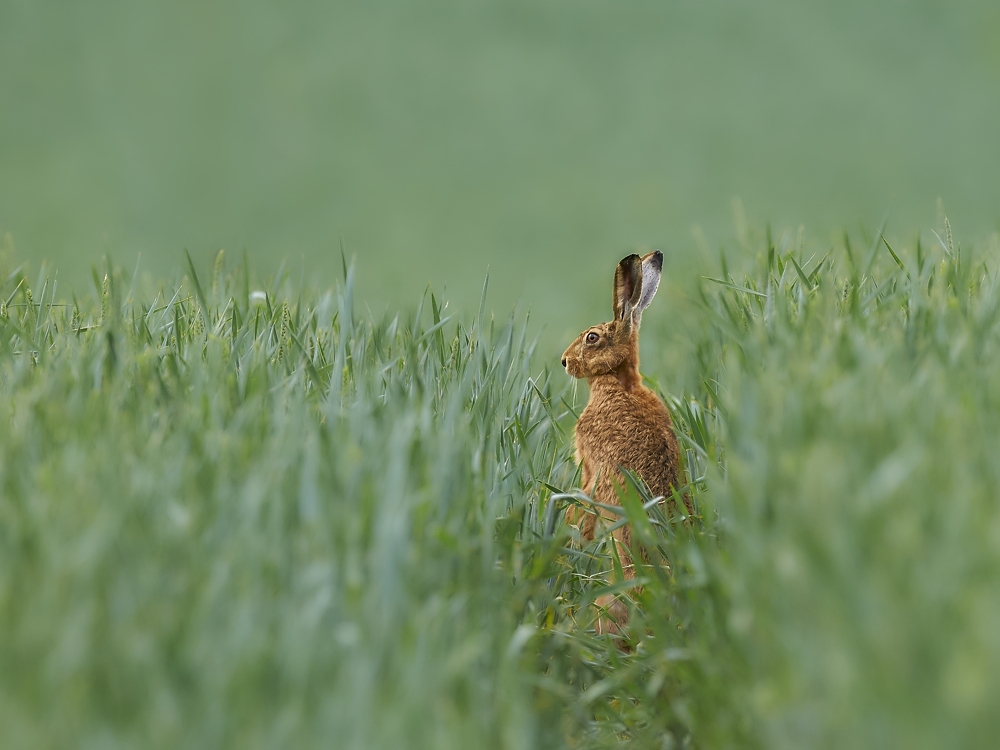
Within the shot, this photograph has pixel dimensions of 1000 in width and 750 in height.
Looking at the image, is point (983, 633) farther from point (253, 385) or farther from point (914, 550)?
point (253, 385)

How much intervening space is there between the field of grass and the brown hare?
205 mm

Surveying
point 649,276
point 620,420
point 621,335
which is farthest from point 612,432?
point 649,276

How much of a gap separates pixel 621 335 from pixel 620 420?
447 millimetres

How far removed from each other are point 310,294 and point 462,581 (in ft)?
7.94

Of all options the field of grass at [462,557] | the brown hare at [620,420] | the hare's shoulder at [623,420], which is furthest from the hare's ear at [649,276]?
the field of grass at [462,557]

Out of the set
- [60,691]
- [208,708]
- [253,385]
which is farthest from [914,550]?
[253,385]

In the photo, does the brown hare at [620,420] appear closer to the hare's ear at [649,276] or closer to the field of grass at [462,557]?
the hare's ear at [649,276]

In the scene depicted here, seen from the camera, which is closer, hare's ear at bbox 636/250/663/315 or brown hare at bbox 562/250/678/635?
brown hare at bbox 562/250/678/635

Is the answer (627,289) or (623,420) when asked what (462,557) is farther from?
(627,289)

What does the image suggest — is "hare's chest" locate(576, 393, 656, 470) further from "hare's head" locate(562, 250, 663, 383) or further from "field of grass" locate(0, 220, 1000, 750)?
"field of grass" locate(0, 220, 1000, 750)

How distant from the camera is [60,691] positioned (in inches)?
66.7

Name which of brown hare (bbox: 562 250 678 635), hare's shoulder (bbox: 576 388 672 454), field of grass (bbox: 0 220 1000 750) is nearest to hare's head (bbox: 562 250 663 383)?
brown hare (bbox: 562 250 678 635)

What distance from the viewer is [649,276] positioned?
412 cm

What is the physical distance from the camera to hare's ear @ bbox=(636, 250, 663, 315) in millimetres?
4094
